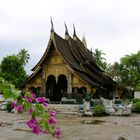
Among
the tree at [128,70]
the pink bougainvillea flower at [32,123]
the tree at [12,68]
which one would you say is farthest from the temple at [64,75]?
the pink bougainvillea flower at [32,123]

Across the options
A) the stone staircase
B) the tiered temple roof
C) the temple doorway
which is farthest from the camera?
the temple doorway

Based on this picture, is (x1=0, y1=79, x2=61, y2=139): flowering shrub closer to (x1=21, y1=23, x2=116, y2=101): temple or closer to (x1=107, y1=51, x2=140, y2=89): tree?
(x1=21, y1=23, x2=116, y2=101): temple

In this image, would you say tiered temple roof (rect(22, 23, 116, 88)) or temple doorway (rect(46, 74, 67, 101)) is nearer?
tiered temple roof (rect(22, 23, 116, 88))

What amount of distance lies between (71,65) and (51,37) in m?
3.06

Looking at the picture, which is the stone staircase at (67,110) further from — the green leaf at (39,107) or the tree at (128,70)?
the tree at (128,70)

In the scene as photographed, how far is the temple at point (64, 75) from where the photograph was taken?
26.4 meters

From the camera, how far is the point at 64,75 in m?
A: 28.4

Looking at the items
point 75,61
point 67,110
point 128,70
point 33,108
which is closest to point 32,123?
point 33,108

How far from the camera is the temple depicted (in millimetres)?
26438

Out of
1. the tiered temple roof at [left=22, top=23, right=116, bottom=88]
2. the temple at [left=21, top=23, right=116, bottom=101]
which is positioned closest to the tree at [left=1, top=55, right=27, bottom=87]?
the tiered temple roof at [left=22, top=23, right=116, bottom=88]

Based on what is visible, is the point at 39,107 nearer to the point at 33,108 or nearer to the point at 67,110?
the point at 33,108

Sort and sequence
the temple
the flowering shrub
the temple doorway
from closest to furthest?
the flowering shrub
the temple
the temple doorway

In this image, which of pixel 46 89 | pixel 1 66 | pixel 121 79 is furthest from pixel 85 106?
pixel 121 79

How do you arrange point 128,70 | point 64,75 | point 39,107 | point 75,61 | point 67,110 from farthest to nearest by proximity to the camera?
point 128,70 < point 75,61 < point 64,75 < point 67,110 < point 39,107
